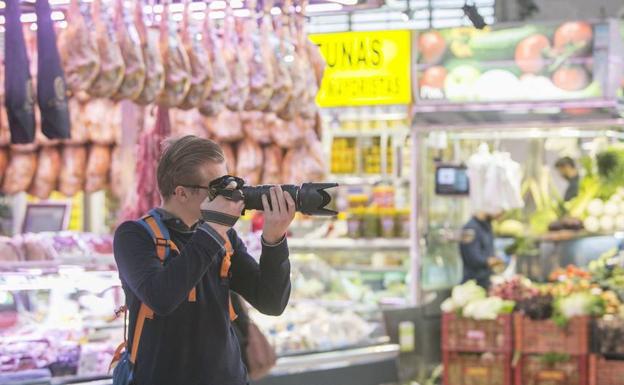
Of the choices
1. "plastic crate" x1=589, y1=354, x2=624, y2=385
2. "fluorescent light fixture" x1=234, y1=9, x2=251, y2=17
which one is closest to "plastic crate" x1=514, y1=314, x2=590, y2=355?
"plastic crate" x1=589, y1=354, x2=624, y2=385

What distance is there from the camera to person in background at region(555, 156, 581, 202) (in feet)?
36.5

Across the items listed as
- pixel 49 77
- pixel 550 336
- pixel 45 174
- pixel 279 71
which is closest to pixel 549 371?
pixel 550 336

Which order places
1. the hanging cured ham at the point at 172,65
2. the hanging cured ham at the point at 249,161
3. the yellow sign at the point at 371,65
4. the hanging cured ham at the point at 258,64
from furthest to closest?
the yellow sign at the point at 371,65, the hanging cured ham at the point at 249,161, the hanging cured ham at the point at 258,64, the hanging cured ham at the point at 172,65

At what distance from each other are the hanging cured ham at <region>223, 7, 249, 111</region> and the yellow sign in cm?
297

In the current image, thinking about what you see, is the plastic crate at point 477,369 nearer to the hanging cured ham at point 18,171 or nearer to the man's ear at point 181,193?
the hanging cured ham at point 18,171

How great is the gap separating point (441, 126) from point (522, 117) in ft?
2.25

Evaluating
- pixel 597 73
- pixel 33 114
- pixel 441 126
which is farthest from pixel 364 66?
pixel 33 114

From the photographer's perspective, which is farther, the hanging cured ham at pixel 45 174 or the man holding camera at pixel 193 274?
the hanging cured ham at pixel 45 174

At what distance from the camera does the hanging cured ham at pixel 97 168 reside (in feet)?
23.4

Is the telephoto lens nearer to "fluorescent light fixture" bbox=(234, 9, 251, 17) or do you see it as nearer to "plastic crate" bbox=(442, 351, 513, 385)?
"fluorescent light fixture" bbox=(234, 9, 251, 17)

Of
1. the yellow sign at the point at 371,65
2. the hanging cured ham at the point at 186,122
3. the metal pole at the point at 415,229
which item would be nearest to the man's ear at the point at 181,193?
the hanging cured ham at the point at 186,122

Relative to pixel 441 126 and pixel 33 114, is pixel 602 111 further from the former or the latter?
pixel 33 114

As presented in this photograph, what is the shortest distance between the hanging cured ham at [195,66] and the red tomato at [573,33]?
12.7ft

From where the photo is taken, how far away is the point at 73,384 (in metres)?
5.20
